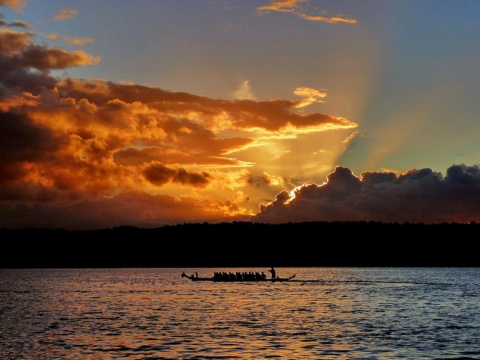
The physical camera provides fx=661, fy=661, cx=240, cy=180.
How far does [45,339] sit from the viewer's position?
56594mm

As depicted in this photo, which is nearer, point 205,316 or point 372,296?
point 205,316

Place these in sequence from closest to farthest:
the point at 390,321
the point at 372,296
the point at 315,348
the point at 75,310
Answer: the point at 315,348 → the point at 390,321 → the point at 75,310 → the point at 372,296

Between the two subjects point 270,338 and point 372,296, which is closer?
point 270,338

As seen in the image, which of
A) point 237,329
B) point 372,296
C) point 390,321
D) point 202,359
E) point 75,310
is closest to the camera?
point 202,359

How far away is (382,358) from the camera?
147 feet

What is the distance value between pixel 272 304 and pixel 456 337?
123 ft

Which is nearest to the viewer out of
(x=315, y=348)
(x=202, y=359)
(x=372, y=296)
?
(x=202, y=359)

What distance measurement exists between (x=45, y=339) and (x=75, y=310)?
31.1 meters

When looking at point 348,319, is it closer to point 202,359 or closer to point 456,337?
point 456,337

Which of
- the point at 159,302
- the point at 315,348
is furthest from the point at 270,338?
the point at 159,302

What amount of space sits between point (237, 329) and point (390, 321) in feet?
62.1

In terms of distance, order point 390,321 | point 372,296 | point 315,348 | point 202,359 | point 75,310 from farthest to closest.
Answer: point 372,296, point 75,310, point 390,321, point 315,348, point 202,359

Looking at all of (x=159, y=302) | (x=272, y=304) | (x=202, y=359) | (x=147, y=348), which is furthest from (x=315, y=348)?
(x=159, y=302)

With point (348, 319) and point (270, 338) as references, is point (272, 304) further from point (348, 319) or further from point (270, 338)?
point (270, 338)
